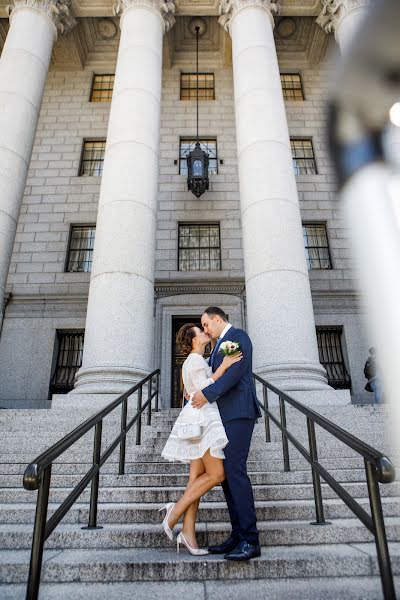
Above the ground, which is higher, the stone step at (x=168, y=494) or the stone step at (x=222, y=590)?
the stone step at (x=168, y=494)

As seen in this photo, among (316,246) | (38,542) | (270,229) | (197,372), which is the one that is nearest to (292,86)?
(316,246)

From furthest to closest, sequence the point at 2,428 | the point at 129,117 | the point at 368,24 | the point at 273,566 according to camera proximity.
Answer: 1. the point at 129,117
2. the point at 2,428
3. the point at 273,566
4. the point at 368,24

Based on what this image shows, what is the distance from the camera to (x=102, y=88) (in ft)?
62.1

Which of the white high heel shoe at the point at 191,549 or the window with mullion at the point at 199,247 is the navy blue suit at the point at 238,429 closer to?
the white high heel shoe at the point at 191,549

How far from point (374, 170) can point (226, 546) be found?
130 inches

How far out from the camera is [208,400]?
3.53 meters

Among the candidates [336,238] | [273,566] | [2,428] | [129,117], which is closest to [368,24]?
[273,566]

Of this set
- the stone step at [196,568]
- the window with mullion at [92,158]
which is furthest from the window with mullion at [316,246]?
the stone step at [196,568]

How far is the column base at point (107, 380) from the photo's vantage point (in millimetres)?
7980

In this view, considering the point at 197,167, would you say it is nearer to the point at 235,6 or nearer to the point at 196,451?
the point at 235,6

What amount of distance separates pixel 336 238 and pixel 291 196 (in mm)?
6310

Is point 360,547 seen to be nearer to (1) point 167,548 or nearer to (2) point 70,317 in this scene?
(1) point 167,548

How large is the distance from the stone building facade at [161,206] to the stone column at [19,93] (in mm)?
69

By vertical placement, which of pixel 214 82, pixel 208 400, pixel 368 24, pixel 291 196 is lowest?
pixel 208 400
